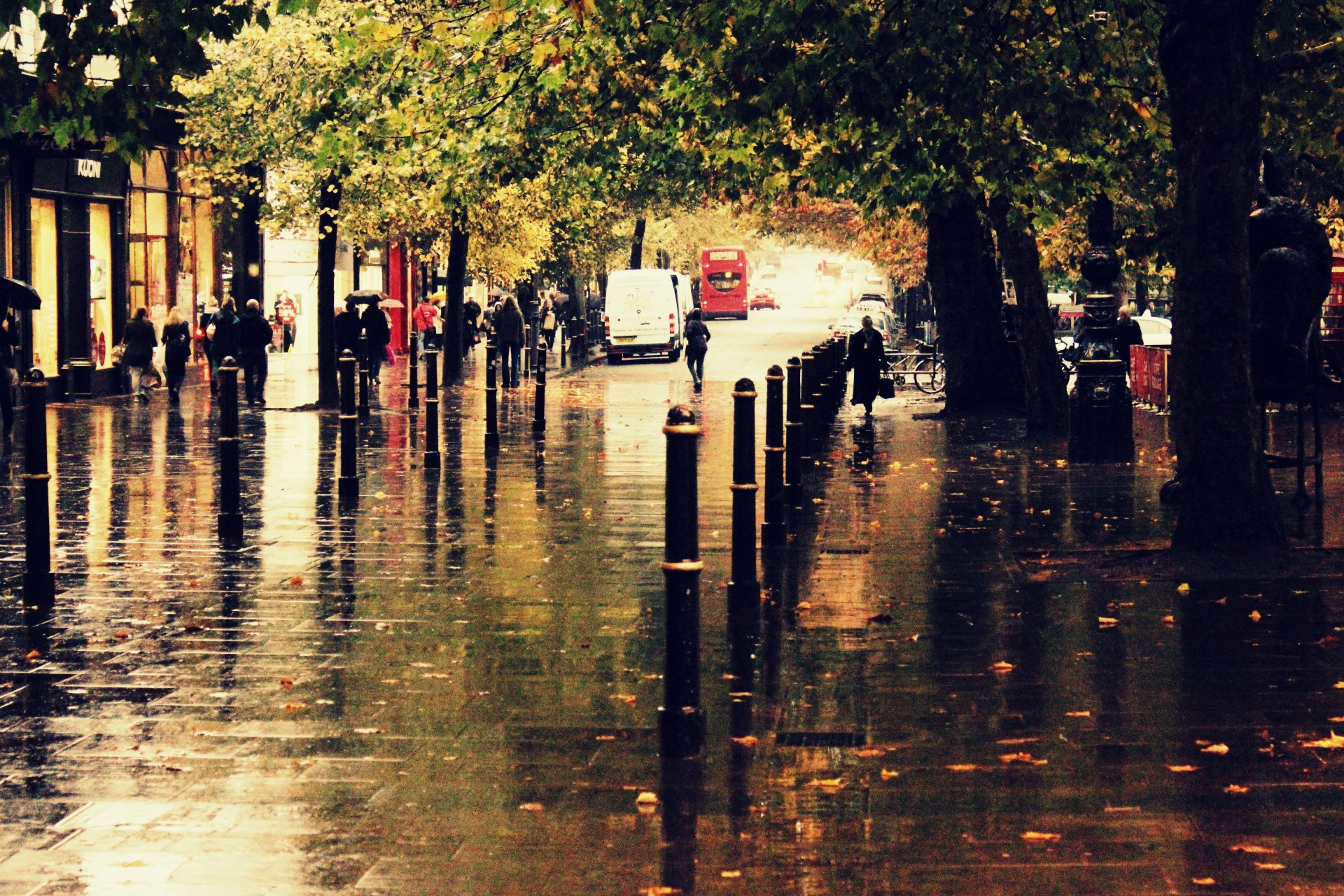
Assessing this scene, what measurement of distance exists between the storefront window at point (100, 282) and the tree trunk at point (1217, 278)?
24.9m

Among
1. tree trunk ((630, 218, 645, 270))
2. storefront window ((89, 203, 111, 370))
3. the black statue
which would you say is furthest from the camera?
tree trunk ((630, 218, 645, 270))

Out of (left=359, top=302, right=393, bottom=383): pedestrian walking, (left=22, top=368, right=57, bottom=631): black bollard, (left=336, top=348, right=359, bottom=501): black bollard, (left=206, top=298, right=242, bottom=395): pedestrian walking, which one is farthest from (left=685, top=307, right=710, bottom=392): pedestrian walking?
(left=22, top=368, right=57, bottom=631): black bollard

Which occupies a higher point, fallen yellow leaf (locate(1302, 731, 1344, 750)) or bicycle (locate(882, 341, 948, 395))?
bicycle (locate(882, 341, 948, 395))

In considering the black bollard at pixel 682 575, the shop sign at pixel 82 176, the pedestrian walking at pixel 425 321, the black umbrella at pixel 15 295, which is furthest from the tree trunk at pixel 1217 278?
the pedestrian walking at pixel 425 321

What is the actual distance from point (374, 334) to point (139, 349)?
5.20 metres

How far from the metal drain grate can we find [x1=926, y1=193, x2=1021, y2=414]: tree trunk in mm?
20844

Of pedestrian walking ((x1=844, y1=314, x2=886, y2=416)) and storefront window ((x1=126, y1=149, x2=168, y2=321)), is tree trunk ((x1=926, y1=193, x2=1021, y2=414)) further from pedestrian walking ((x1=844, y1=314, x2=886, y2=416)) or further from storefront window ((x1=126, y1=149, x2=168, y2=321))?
storefront window ((x1=126, y1=149, x2=168, y2=321))

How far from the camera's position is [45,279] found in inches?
1235

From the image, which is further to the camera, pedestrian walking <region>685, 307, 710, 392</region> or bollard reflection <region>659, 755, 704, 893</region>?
pedestrian walking <region>685, 307, 710, 392</region>

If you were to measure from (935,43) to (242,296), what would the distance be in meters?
32.1

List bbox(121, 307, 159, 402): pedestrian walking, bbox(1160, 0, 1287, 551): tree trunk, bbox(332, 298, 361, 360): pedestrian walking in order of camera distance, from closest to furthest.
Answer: bbox(1160, 0, 1287, 551): tree trunk < bbox(121, 307, 159, 402): pedestrian walking < bbox(332, 298, 361, 360): pedestrian walking

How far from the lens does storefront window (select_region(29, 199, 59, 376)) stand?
30641 millimetres

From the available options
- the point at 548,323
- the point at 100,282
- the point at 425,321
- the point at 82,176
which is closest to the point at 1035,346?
the point at 82,176

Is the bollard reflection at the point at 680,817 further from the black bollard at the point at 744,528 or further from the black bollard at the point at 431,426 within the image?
the black bollard at the point at 431,426
